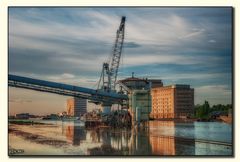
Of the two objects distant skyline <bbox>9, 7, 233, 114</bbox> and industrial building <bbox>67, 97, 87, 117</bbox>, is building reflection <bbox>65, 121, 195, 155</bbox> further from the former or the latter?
distant skyline <bbox>9, 7, 233, 114</bbox>

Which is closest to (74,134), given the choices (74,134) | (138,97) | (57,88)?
(74,134)

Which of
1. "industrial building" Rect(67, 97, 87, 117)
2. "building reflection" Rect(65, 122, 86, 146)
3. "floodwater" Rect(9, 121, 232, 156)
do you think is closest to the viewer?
"floodwater" Rect(9, 121, 232, 156)

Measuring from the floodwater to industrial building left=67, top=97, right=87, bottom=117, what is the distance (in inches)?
8.4

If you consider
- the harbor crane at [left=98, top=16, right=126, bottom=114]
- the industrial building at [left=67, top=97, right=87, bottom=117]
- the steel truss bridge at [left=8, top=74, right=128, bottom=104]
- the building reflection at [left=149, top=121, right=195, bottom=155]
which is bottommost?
the building reflection at [left=149, top=121, right=195, bottom=155]

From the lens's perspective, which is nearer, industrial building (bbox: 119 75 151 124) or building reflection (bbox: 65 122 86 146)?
building reflection (bbox: 65 122 86 146)

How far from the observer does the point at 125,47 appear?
732 cm

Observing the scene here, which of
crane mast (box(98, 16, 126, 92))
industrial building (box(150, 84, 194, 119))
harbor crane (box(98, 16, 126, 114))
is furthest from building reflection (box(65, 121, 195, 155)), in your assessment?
crane mast (box(98, 16, 126, 92))

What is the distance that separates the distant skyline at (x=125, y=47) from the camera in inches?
277

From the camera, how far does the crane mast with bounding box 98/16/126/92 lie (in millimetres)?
7047

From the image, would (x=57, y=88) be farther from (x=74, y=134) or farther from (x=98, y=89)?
(x=74, y=134)

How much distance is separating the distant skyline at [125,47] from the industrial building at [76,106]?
160mm

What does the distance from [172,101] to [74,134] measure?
69.3 inches
